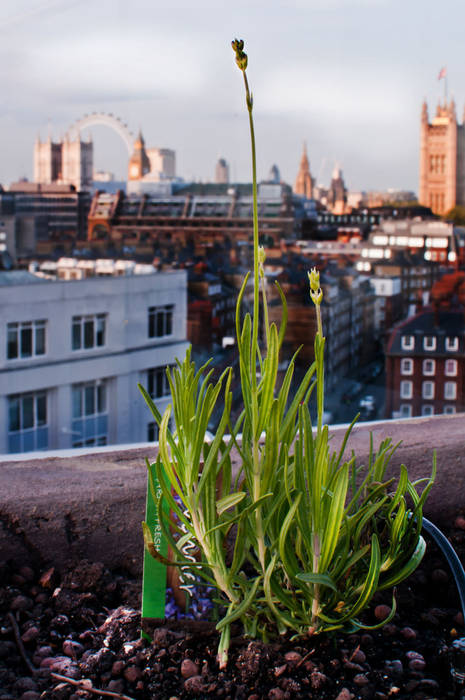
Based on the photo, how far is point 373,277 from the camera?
5.84m

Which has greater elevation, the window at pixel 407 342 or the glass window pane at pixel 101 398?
the window at pixel 407 342

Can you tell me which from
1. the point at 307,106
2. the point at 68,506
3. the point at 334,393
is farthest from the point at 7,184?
the point at 68,506

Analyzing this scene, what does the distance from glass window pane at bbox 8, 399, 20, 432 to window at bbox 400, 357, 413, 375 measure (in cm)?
282

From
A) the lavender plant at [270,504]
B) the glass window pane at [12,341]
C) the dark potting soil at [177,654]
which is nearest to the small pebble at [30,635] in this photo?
the dark potting soil at [177,654]

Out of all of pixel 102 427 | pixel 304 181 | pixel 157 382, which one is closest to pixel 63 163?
pixel 304 181

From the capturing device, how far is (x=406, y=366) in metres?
5.34

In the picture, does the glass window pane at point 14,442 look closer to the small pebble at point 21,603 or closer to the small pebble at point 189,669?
the small pebble at point 21,603

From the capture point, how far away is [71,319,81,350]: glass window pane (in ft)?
22.3

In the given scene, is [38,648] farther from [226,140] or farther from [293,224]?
[293,224]

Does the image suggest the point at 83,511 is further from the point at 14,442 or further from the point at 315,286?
the point at 14,442

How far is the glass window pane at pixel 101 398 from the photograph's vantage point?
6.79 metres

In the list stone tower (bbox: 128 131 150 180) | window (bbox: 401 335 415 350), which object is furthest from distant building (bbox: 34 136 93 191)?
window (bbox: 401 335 415 350)

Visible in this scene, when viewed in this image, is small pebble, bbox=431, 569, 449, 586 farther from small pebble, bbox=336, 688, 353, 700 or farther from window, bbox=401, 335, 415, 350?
window, bbox=401, 335, 415, 350

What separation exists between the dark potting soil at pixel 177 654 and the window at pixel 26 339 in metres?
6.08
